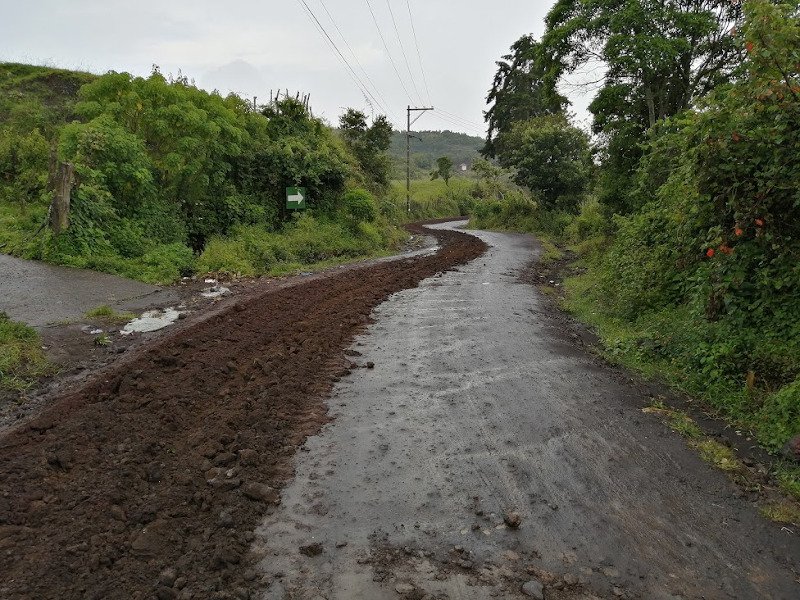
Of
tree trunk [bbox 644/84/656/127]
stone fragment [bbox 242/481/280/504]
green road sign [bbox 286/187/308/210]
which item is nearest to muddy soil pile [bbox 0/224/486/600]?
stone fragment [bbox 242/481/280/504]

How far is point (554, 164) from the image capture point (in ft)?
100

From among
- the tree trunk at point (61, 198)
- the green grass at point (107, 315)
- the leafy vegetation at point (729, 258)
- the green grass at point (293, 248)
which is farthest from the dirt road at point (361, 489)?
the green grass at point (293, 248)

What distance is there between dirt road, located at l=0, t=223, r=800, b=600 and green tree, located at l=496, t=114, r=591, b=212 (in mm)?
25303

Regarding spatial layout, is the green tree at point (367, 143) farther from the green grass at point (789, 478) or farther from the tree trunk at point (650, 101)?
the green grass at point (789, 478)

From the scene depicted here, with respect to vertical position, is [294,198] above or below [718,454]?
above

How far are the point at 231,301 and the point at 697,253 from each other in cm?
766

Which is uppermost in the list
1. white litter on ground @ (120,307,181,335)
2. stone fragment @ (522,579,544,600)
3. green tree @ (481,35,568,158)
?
green tree @ (481,35,568,158)

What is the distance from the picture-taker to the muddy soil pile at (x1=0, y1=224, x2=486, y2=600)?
314cm

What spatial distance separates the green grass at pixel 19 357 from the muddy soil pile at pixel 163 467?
0.75 m

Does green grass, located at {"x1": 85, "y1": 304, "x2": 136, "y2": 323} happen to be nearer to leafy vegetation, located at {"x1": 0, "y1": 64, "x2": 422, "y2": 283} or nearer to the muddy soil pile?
the muddy soil pile

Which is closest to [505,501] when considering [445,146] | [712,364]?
[712,364]

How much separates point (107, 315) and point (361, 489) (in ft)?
20.4

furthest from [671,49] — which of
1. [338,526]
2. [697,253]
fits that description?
[338,526]

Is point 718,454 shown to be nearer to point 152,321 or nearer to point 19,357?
point 19,357
